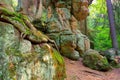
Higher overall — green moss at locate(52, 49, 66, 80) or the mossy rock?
green moss at locate(52, 49, 66, 80)

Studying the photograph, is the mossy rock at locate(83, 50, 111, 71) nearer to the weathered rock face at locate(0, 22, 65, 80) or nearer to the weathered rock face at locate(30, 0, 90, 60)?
the weathered rock face at locate(30, 0, 90, 60)

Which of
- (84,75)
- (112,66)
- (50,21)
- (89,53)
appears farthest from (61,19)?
(84,75)

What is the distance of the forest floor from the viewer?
787 centimetres

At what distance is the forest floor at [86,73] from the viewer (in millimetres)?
7865

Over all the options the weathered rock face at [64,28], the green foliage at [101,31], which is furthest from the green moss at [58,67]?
the green foliage at [101,31]

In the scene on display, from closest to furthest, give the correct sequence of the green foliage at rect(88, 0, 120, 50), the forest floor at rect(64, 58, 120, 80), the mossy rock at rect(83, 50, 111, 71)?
the forest floor at rect(64, 58, 120, 80) → the mossy rock at rect(83, 50, 111, 71) → the green foliage at rect(88, 0, 120, 50)

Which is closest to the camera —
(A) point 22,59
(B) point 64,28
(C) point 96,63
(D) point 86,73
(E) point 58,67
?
(A) point 22,59

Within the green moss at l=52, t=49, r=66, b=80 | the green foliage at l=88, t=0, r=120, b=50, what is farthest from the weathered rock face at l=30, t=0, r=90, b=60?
the green foliage at l=88, t=0, r=120, b=50

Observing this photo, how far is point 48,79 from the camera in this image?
4.98 meters

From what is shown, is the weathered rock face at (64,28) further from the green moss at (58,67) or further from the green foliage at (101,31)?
the green foliage at (101,31)

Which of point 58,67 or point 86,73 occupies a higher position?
point 58,67

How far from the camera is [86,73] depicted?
8.59 metres

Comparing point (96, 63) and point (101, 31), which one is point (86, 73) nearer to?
point (96, 63)

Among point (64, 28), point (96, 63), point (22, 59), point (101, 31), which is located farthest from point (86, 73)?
point (101, 31)
